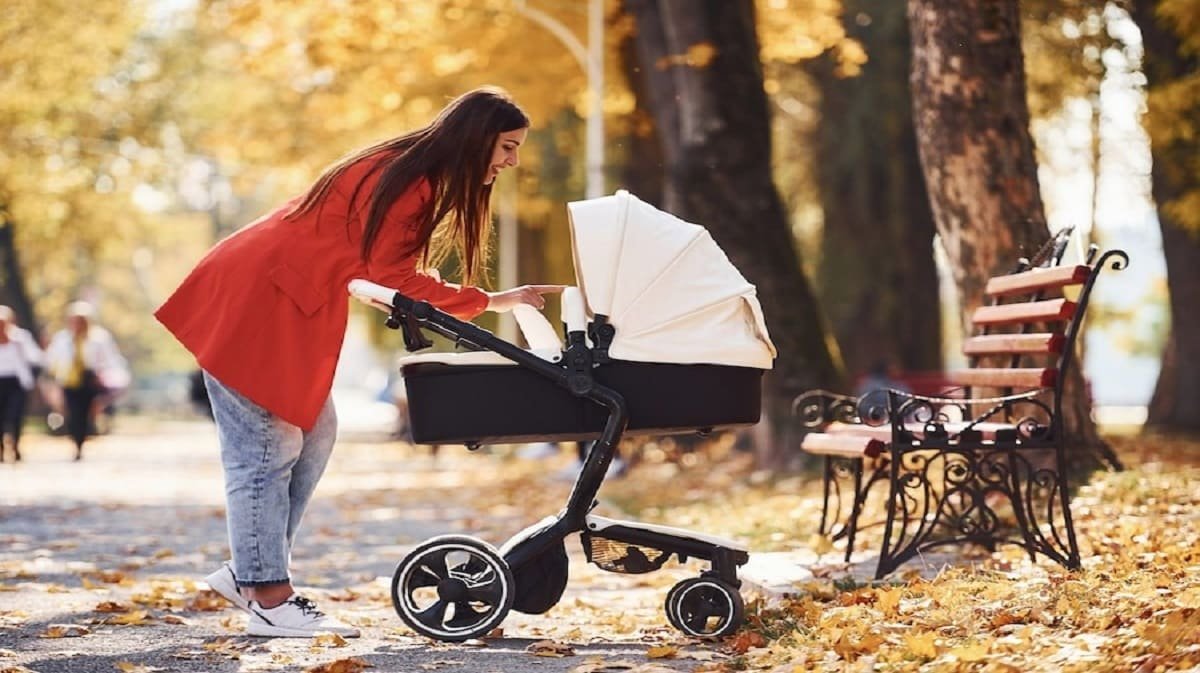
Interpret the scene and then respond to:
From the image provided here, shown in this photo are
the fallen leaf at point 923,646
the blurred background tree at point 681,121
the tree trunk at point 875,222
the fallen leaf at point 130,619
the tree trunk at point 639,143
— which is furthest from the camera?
the tree trunk at point 875,222

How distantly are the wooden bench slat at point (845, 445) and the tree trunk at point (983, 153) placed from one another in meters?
2.83

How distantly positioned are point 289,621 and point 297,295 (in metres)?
1.18

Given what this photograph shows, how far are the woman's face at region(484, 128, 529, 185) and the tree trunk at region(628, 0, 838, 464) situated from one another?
894 centimetres

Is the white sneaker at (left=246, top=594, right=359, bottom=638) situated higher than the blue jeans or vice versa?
the blue jeans

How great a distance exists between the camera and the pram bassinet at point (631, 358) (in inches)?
261

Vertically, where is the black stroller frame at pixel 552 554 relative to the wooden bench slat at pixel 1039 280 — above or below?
below

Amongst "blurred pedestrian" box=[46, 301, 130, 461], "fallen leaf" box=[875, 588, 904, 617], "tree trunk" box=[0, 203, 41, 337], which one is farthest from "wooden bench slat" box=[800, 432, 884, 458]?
"tree trunk" box=[0, 203, 41, 337]

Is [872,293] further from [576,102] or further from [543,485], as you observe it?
[543,485]

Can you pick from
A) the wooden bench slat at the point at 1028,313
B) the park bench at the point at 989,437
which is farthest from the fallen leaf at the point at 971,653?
the wooden bench slat at the point at 1028,313

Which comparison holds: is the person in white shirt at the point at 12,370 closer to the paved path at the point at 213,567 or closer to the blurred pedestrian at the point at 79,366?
the paved path at the point at 213,567

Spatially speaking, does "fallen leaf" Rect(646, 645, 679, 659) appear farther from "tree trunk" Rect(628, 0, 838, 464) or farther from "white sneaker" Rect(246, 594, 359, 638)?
"tree trunk" Rect(628, 0, 838, 464)

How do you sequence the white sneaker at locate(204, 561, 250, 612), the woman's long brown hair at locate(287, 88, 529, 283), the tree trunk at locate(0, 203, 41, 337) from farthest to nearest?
1. the tree trunk at locate(0, 203, 41, 337)
2. the white sneaker at locate(204, 561, 250, 612)
3. the woman's long brown hair at locate(287, 88, 529, 283)

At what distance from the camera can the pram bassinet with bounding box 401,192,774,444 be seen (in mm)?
6637

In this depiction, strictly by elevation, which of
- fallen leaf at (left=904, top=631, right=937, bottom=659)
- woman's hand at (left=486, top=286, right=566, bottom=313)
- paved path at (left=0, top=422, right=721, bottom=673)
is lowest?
paved path at (left=0, top=422, right=721, bottom=673)
